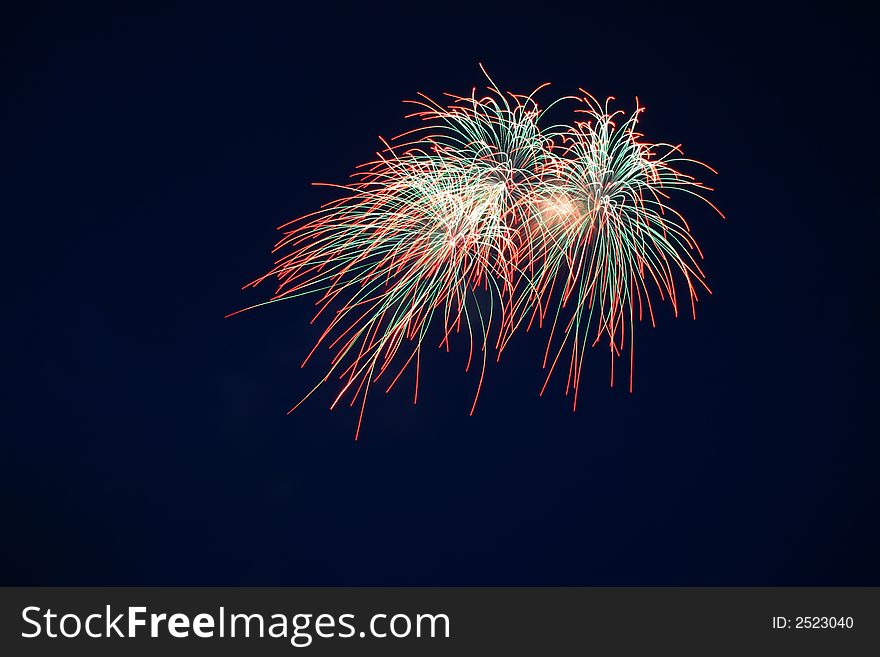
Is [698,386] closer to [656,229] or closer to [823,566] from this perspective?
[656,229]

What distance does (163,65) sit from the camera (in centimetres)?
227

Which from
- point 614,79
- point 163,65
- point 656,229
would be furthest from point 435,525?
point 163,65

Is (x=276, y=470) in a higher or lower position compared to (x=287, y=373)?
lower

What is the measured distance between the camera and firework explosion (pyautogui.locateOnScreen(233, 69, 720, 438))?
2.07 meters

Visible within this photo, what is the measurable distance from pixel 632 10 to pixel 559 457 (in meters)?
1.65

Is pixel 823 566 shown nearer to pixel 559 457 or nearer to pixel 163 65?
pixel 559 457

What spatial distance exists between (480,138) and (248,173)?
2.76 ft

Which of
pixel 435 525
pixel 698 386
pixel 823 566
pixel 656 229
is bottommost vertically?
pixel 823 566

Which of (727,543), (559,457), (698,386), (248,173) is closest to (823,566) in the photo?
(727,543)

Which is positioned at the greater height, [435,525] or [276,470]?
[276,470]

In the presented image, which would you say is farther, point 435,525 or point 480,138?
point 435,525

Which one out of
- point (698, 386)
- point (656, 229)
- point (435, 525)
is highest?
point (656, 229)

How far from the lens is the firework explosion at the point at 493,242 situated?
207 centimetres

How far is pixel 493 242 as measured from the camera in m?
2.09
